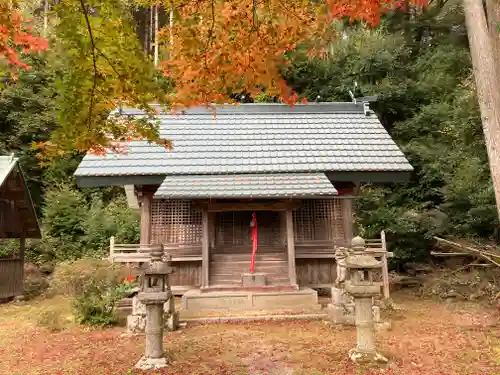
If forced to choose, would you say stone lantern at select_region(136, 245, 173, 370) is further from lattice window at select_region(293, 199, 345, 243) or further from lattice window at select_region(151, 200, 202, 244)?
lattice window at select_region(293, 199, 345, 243)

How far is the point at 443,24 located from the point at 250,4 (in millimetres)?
20413

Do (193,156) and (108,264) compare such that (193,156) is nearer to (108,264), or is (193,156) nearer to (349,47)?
(108,264)

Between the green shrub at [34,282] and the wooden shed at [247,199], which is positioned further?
the green shrub at [34,282]

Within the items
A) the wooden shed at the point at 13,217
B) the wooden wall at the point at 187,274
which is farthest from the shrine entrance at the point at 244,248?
the wooden shed at the point at 13,217

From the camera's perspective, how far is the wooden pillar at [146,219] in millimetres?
10625

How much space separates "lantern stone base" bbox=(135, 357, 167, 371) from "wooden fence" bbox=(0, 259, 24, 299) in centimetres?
849

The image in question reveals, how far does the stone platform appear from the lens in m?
8.99

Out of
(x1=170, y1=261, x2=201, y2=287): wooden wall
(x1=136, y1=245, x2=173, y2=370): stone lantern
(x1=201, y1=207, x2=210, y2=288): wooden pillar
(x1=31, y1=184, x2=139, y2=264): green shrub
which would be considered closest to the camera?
(x1=136, y1=245, x2=173, y2=370): stone lantern

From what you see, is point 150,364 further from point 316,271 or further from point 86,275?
point 316,271

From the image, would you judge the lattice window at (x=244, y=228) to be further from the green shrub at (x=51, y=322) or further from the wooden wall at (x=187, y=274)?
the green shrub at (x=51, y=322)

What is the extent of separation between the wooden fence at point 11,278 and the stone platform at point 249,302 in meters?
6.57

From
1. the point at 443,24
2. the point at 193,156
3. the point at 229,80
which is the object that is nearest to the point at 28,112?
the point at 193,156

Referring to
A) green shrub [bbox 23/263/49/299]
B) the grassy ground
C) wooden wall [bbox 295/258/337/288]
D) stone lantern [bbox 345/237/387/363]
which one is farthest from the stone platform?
green shrub [bbox 23/263/49/299]

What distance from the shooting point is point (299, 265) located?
10742 millimetres
